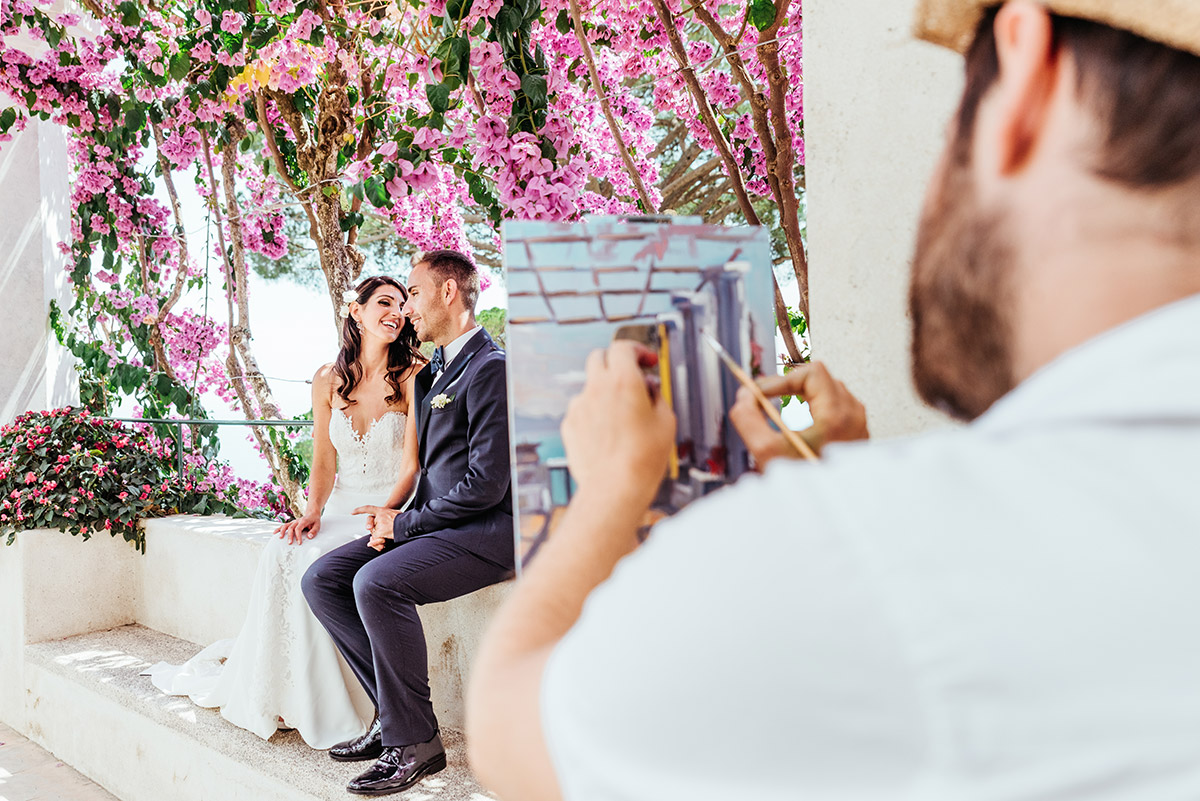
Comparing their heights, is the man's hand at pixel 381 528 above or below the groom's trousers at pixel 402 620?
above

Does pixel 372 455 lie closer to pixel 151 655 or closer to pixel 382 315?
pixel 382 315

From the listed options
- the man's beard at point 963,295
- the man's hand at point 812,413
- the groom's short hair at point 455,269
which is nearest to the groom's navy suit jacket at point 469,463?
the groom's short hair at point 455,269

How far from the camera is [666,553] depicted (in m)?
0.43

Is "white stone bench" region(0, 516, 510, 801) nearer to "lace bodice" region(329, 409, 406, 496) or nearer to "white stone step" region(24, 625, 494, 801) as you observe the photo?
"white stone step" region(24, 625, 494, 801)

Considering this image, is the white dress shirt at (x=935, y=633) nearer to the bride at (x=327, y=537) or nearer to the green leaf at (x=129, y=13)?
the bride at (x=327, y=537)

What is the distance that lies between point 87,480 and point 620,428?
4033 mm

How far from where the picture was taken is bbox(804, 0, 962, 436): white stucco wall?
1243 millimetres

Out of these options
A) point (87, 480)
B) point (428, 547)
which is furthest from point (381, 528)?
point (87, 480)

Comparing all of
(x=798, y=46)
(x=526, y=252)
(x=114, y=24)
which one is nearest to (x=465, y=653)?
(x=526, y=252)

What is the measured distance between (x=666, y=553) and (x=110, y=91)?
5134 mm

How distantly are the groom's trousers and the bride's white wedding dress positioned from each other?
0.56 feet

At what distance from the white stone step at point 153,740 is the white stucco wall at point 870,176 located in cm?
136

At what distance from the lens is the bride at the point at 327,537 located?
243 cm

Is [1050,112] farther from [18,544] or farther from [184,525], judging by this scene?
[18,544]
